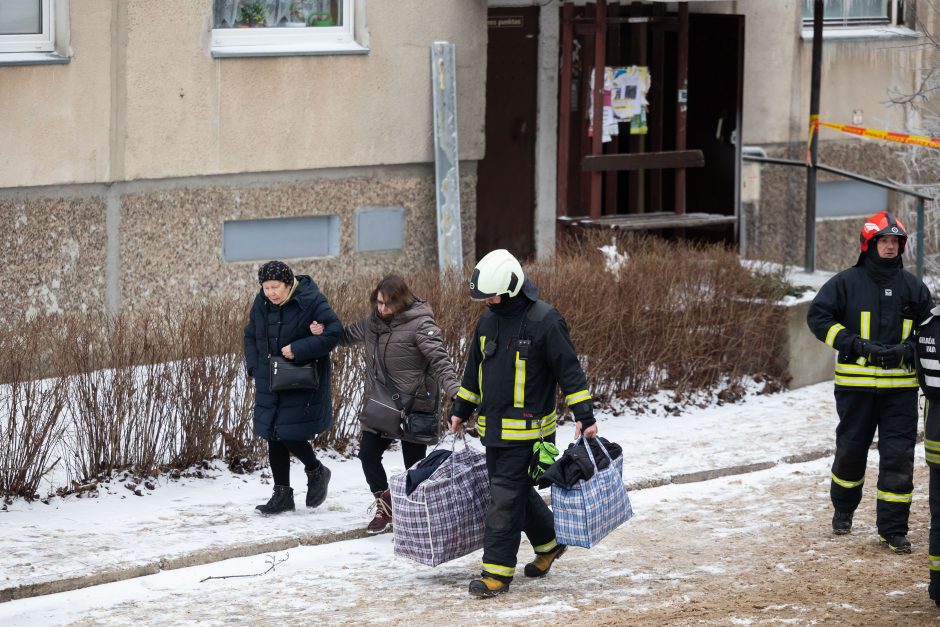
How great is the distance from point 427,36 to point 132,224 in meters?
3.15

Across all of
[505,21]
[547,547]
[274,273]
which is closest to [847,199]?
[505,21]

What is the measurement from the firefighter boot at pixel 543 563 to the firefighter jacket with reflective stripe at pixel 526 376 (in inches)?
A: 24.3

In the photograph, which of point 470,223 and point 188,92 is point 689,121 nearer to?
point 470,223

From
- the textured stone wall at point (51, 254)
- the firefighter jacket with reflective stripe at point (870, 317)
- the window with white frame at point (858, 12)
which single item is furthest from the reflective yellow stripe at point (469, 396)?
the window with white frame at point (858, 12)

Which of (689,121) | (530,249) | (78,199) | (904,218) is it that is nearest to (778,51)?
(689,121)

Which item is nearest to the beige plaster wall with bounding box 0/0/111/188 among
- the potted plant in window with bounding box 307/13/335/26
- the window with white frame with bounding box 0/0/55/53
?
the window with white frame with bounding box 0/0/55/53

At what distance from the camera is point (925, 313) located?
7.95 metres

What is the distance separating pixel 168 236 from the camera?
1199 cm

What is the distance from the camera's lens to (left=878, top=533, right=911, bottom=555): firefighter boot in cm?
780

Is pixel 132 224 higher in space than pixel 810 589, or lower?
higher

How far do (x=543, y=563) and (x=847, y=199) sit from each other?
32.3 feet

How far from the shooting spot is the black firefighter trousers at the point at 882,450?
786 centimetres

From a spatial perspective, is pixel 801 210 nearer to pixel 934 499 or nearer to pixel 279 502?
pixel 279 502

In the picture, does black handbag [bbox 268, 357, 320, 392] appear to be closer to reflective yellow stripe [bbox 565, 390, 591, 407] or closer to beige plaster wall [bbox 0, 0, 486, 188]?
reflective yellow stripe [bbox 565, 390, 591, 407]
